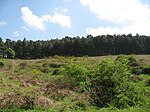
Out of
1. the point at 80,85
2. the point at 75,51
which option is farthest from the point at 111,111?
the point at 75,51

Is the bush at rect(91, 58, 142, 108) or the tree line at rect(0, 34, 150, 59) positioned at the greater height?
the tree line at rect(0, 34, 150, 59)

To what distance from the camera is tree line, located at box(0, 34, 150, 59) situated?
13325 centimetres

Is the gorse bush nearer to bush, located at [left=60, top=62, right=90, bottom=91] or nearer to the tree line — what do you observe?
bush, located at [left=60, top=62, right=90, bottom=91]

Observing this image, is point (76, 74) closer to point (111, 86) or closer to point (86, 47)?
point (111, 86)

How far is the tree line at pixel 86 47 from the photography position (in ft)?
437

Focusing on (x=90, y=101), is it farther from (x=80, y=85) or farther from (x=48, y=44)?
(x=48, y=44)

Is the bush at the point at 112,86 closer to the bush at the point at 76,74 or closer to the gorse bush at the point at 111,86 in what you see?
the gorse bush at the point at 111,86

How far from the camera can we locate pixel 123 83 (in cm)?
2817

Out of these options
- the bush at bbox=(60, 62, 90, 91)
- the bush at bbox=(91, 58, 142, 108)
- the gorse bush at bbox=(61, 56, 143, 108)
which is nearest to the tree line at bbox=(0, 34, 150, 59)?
the bush at bbox=(60, 62, 90, 91)

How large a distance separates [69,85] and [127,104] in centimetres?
1067

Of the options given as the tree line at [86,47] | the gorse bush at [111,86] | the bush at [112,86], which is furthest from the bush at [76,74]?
the tree line at [86,47]

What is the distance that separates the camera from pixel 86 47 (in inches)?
5310

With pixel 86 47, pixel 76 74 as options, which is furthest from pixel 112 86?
pixel 86 47

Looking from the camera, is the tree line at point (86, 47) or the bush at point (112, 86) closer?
the bush at point (112, 86)
